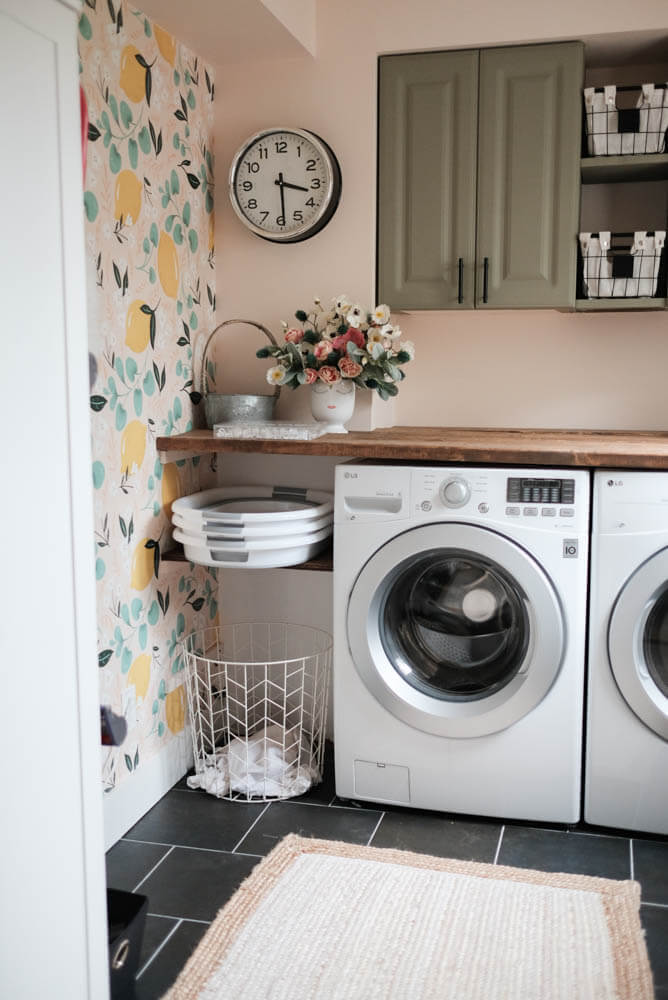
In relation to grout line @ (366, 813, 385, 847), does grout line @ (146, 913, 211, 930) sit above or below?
above

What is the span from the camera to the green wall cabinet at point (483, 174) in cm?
280

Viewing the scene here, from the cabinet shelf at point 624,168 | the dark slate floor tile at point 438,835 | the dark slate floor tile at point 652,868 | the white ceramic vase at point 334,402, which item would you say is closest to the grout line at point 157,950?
the dark slate floor tile at point 438,835

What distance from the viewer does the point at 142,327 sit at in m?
2.65

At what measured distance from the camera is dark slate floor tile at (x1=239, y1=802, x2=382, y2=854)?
2521 millimetres

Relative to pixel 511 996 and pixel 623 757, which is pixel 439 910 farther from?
pixel 623 757

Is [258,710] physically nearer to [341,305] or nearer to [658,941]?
[341,305]

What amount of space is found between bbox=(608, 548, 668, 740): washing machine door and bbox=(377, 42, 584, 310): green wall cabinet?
89 cm

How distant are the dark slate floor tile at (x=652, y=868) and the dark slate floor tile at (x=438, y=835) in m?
0.35

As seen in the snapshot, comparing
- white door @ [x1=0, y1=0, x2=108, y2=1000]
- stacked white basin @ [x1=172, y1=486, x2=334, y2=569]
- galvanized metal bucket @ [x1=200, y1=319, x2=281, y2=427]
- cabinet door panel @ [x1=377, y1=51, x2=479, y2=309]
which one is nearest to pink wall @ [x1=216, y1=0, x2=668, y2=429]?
cabinet door panel @ [x1=377, y1=51, x2=479, y2=309]

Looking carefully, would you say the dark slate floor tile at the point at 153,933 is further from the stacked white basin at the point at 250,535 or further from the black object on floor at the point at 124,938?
the stacked white basin at the point at 250,535

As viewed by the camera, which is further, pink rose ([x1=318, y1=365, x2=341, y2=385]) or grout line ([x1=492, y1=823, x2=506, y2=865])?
pink rose ([x1=318, y1=365, x2=341, y2=385])

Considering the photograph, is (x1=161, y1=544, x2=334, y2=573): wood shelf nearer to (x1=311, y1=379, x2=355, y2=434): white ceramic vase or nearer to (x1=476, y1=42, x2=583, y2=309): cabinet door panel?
(x1=311, y1=379, x2=355, y2=434): white ceramic vase

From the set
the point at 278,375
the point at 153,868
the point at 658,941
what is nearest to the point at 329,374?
the point at 278,375

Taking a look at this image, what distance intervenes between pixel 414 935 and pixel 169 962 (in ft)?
1.72
